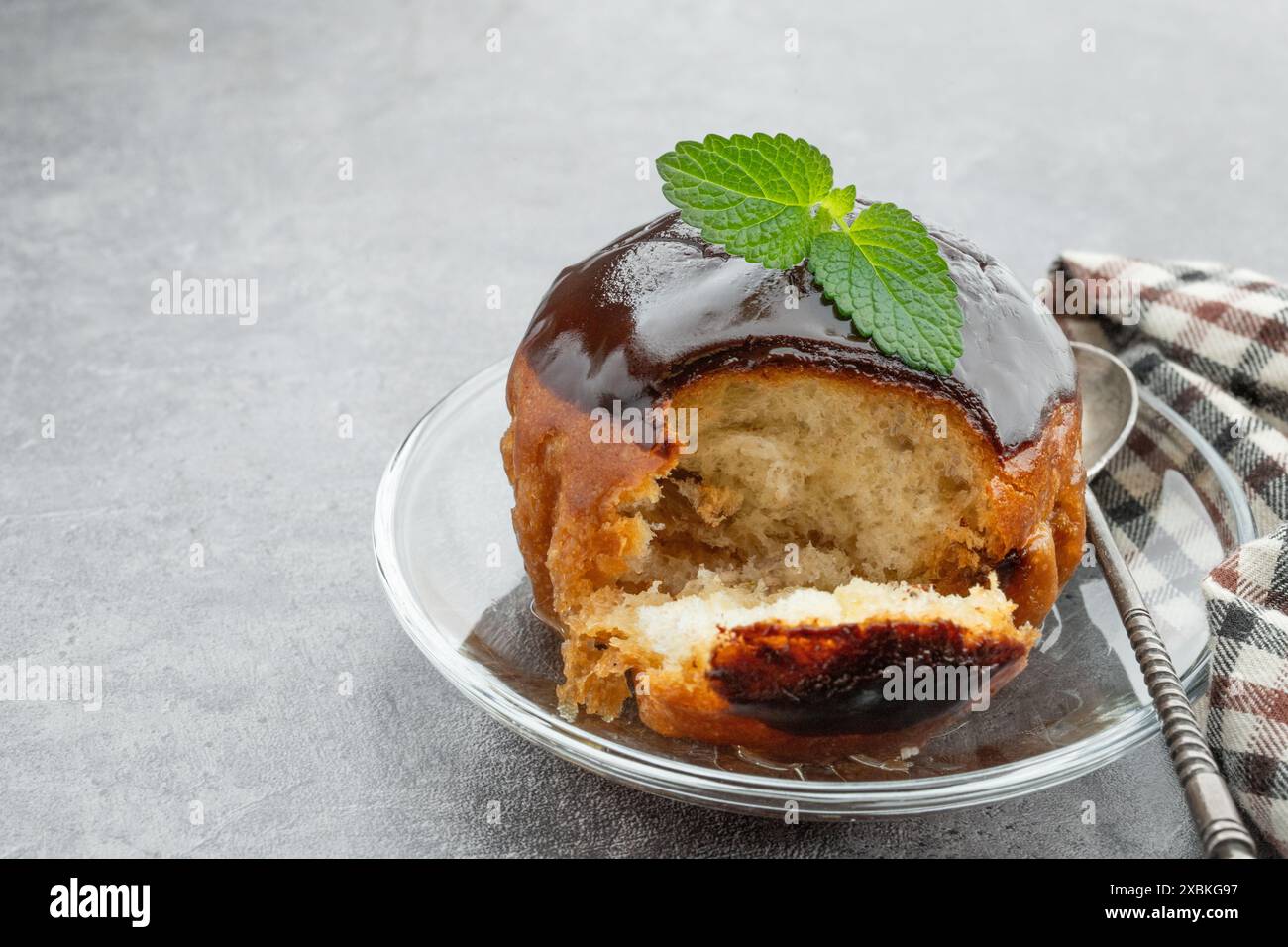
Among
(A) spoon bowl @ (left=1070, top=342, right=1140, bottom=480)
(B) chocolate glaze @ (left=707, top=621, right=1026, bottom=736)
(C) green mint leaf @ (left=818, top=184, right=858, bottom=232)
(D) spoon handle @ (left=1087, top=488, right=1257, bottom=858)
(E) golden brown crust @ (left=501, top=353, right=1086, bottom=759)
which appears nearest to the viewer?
(D) spoon handle @ (left=1087, top=488, right=1257, bottom=858)

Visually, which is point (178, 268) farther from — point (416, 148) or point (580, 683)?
point (580, 683)

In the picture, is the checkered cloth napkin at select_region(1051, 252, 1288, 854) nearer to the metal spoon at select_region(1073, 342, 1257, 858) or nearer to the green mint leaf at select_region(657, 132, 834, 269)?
the metal spoon at select_region(1073, 342, 1257, 858)

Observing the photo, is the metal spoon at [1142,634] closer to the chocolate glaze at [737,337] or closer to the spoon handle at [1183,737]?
the spoon handle at [1183,737]

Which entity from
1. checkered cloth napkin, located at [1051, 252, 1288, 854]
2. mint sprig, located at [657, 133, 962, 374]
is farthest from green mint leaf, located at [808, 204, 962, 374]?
checkered cloth napkin, located at [1051, 252, 1288, 854]

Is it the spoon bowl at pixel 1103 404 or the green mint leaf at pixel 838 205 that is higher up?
the green mint leaf at pixel 838 205

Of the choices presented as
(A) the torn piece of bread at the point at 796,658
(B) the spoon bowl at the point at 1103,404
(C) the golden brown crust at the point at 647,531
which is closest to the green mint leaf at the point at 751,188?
(C) the golden brown crust at the point at 647,531
